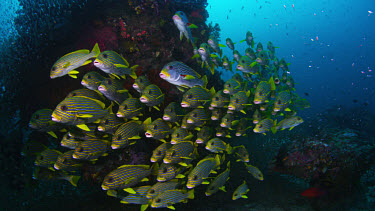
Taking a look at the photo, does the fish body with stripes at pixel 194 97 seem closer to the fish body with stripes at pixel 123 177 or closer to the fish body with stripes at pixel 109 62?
the fish body with stripes at pixel 109 62

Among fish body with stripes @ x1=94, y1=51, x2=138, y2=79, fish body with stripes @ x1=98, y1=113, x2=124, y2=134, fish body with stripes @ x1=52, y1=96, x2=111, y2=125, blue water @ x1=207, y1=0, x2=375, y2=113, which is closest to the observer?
fish body with stripes @ x1=52, y1=96, x2=111, y2=125

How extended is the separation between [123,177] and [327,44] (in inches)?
4427

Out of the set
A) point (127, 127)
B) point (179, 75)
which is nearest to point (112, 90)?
point (127, 127)

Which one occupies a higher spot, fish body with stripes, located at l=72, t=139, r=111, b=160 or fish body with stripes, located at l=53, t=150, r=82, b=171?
fish body with stripes, located at l=72, t=139, r=111, b=160

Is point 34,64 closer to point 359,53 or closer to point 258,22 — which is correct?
point 359,53

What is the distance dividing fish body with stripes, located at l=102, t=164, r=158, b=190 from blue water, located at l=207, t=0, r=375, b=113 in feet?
191

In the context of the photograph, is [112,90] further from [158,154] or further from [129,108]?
[158,154]

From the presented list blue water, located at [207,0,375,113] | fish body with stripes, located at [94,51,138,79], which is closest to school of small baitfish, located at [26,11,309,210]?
fish body with stripes, located at [94,51,138,79]

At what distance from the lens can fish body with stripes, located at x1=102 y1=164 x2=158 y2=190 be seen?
328 cm

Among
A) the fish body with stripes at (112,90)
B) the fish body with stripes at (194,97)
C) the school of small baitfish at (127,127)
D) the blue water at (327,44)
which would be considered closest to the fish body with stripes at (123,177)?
the school of small baitfish at (127,127)

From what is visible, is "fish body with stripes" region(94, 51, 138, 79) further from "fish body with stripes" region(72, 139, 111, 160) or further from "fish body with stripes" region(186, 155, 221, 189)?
"fish body with stripes" region(186, 155, 221, 189)

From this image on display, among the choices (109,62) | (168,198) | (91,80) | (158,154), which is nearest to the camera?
(109,62)

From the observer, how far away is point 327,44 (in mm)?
86688

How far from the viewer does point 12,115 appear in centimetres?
631
